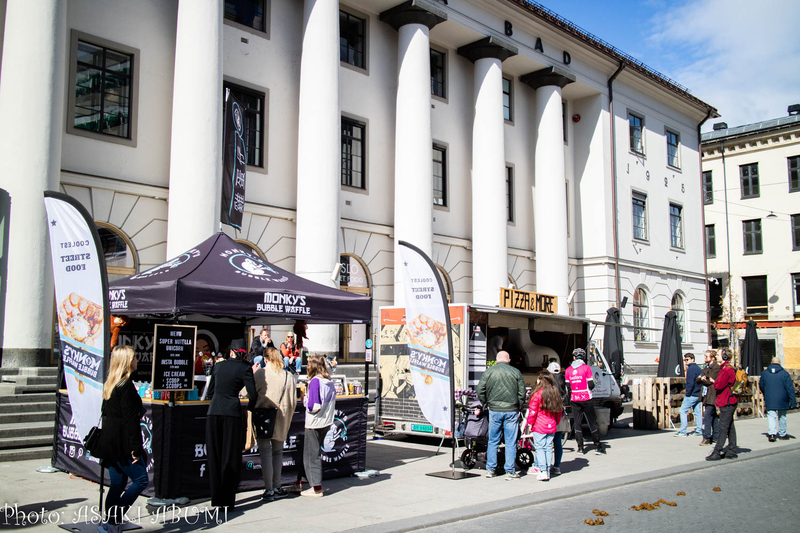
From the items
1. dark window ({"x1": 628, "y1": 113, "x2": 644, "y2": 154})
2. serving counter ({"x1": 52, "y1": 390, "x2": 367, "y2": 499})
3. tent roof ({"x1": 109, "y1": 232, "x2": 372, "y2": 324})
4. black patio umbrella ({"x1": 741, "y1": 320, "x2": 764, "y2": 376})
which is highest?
dark window ({"x1": 628, "y1": 113, "x2": 644, "y2": 154})

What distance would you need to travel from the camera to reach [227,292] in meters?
9.43

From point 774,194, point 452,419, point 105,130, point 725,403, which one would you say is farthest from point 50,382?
point 774,194

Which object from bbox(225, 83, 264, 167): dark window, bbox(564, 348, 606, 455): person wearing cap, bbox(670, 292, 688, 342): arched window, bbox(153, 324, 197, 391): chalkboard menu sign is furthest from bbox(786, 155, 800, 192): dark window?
bbox(153, 324, 197, 391): chalkboard menu sign

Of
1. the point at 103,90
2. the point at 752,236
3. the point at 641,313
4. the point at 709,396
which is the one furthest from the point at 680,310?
the point at 103,90

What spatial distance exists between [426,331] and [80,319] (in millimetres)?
5216

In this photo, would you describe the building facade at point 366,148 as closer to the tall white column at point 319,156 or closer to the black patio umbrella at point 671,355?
the tall white column at point 319,156

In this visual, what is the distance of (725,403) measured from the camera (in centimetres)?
1312

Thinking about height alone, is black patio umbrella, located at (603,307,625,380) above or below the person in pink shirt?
above

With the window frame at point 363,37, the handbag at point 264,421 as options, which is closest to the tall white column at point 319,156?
the window frame at point 363,37

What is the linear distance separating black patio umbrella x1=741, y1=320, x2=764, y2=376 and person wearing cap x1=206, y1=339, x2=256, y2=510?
21.3 m

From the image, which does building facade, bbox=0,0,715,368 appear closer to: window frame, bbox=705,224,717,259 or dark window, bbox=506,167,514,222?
dark window, bbox=506,167,514,222

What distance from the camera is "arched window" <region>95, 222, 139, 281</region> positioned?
1614cm

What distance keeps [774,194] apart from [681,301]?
1567 cm

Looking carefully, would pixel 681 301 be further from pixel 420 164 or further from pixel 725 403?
pixel 725 403
